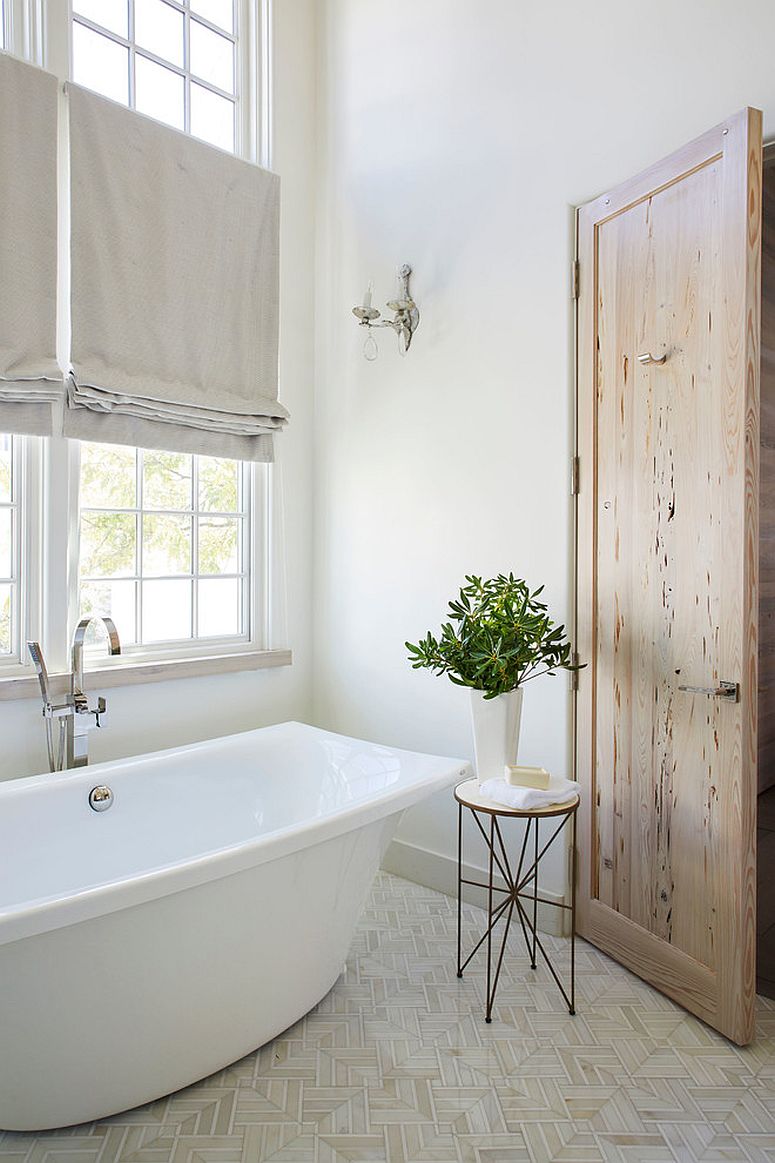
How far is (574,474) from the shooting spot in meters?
2.57

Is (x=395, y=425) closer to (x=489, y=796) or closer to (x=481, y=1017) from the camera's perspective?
(x=489, y=796)

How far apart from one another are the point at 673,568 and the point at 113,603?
1873mm

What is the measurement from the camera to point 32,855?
2.10m

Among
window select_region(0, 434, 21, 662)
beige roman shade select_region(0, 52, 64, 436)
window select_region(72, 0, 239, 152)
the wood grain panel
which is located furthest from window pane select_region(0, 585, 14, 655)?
the wood grain panel

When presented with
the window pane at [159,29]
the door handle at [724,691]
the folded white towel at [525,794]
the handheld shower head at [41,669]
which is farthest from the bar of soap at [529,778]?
the window pane at [159,29]

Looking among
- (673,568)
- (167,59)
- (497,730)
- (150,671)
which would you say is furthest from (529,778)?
(167,59)

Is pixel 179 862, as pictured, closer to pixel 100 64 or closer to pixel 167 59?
pixel 100 64

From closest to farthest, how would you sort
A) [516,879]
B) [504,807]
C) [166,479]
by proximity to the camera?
[504,807]
[516,879]
[166,479]

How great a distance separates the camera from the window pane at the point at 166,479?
2.94 metres

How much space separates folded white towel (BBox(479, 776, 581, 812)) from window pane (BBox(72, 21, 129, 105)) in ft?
8.60

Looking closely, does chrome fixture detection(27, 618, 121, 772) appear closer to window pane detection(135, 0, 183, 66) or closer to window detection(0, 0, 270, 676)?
window detection(0, 0, 270, 676)

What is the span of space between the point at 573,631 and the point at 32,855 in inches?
66.2

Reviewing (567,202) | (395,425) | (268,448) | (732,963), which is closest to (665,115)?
(567,202)

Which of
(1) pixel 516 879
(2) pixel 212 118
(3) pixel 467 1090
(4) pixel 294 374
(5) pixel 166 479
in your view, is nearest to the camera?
(3) pixel 467 1090
